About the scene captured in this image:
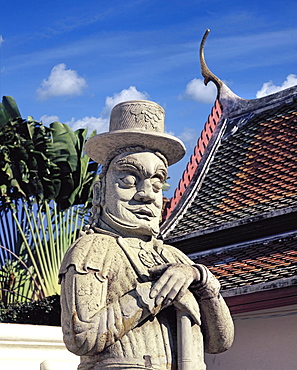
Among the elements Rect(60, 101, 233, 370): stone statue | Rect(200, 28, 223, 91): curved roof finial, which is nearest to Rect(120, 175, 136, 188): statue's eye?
Rect(60, 101, 233, 370): stone statue

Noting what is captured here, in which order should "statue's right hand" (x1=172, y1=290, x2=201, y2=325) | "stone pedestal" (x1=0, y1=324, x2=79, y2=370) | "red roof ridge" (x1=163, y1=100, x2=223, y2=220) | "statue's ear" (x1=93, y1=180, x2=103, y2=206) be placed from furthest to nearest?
"red roof ridge" (x1=163, y1=100, x2=223, y2=220) → "stone pedestal" (x1=0, y1=324, x2=79, y2=370) → "statue's ear" (x1=93, y1=180, x2=103, y2=206) → "statue's right hand" (x1=172, y1=290, x2=201, y2=325)

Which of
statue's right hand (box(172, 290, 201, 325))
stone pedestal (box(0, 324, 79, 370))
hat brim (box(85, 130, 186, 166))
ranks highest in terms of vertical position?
hat brim (box(85, 130, 186, 166))

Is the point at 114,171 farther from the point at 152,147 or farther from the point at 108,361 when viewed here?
the point at 108,361

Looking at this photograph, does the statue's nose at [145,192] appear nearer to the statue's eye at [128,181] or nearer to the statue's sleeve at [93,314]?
the statue's eye at [128,181]

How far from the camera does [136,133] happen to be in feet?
14.7

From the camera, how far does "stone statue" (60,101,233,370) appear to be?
157 inches

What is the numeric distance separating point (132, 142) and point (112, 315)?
1.19 meters

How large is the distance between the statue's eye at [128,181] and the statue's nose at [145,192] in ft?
0.16

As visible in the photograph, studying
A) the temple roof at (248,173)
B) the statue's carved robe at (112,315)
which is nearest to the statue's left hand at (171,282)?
the statue's carved robe at (112,315)

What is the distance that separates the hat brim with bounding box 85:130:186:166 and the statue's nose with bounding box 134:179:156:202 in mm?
265

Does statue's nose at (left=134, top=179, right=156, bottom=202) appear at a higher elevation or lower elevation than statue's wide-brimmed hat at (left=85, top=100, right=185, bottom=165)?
lower

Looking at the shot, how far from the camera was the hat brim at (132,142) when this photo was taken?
4512mm

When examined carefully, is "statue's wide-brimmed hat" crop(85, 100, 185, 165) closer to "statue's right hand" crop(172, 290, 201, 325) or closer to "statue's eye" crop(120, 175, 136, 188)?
"statue's eye" crop(120, 175, 136, 188)

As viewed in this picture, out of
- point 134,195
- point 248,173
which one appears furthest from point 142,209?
point 248,173
